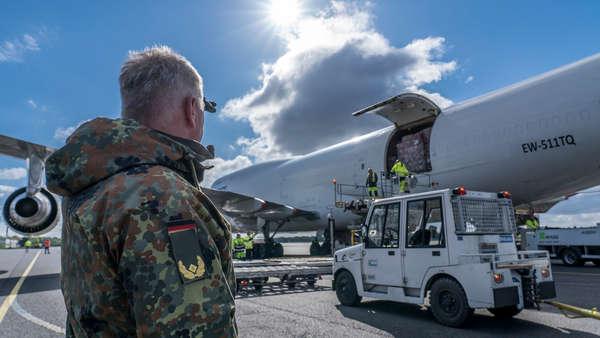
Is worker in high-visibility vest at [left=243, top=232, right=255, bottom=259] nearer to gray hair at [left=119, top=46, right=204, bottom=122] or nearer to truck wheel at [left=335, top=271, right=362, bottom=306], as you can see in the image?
truck wheel at [left=335, top=271, right=362, bottom=306]

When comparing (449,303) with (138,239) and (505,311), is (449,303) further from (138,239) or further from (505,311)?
(138,239)

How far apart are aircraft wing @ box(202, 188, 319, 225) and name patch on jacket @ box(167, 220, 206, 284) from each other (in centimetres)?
1739

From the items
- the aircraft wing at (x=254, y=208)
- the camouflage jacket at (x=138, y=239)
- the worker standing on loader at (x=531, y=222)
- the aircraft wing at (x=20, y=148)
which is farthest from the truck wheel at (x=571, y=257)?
the camouflage jacket at (x=138, y=239)

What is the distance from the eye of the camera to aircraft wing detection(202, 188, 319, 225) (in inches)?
741

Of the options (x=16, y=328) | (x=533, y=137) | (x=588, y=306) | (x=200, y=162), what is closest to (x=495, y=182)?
(x=533, y=137)

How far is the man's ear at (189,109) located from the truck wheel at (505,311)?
21.2ft

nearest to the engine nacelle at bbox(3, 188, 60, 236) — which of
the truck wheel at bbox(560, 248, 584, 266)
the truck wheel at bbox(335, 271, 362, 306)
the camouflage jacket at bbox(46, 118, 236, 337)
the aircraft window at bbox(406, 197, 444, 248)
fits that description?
the truck wheel at bbox(335, 271, 362, 306)

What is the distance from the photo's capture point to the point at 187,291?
1155 millimetres

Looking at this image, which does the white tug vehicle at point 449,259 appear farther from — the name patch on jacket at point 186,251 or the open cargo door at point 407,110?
the open cargo door at point 407,110

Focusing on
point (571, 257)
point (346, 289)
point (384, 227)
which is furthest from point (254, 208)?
point (571, 257)

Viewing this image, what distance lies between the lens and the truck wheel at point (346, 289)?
26.1 ft

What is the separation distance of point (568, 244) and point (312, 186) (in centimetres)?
1058

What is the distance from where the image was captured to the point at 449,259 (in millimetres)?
6359

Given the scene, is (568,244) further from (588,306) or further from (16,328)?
(16,328)
